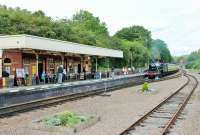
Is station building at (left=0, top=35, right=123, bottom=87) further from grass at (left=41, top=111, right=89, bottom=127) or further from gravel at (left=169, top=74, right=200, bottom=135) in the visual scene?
grass at (left=41, top=111, right=89, bottom=127)

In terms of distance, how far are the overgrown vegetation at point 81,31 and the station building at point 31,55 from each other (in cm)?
845

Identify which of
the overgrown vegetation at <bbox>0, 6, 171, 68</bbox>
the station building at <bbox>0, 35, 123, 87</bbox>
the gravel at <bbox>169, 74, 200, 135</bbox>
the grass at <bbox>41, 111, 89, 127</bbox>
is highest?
the overgrown vegetation at <bbox>0, 6, 171, 68</bbox>

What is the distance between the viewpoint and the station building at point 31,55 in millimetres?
31906

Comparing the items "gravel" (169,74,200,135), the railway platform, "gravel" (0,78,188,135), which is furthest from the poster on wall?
"gravel" (169,74,200,135)

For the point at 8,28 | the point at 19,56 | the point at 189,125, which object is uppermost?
the point at 8,28

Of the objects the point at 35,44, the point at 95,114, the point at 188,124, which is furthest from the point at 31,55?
the point at 188,124

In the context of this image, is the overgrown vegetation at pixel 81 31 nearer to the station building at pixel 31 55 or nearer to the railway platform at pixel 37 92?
the station building at pixel 31 55

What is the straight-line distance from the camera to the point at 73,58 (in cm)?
4562

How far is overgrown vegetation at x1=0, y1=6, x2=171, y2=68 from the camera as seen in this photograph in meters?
50.1

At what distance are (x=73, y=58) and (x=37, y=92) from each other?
20956 millimetres

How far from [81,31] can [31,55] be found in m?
36.1

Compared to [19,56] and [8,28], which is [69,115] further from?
[8,28]

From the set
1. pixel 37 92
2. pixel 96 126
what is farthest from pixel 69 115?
pixel 37 92

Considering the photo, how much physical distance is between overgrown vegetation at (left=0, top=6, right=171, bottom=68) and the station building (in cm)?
845
